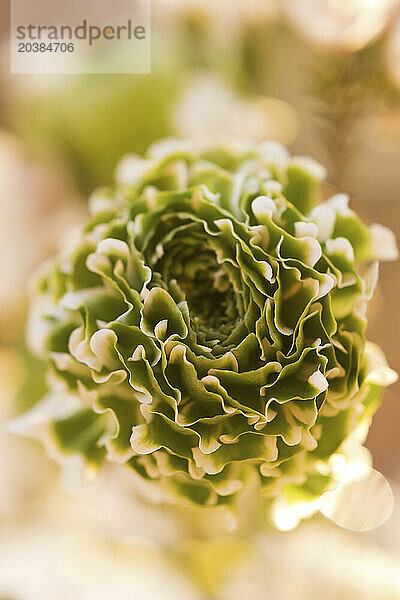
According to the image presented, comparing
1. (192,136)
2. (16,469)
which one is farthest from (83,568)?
(192,136)

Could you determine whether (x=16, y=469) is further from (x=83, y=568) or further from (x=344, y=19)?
(x=344, y=19)

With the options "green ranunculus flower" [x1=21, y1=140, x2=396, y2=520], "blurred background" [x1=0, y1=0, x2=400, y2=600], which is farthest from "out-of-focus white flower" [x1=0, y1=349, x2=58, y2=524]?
"green ranunculus flower" [x1=21, y1=140, x2=396, y2=520]

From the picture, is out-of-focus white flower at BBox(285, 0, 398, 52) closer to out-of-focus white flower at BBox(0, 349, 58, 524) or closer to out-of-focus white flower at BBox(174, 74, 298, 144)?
out-of-focus white flower at BBox(174, 74, 298, 144)

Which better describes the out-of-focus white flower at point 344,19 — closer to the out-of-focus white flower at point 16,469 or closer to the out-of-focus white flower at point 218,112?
the out-of-focus white flower at point 218,112

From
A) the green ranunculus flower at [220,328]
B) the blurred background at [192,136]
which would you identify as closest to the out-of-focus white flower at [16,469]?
the blurred background at [192,136]

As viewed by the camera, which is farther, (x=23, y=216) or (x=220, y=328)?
(x=23, y=216)

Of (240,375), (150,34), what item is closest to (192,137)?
(150,34)
